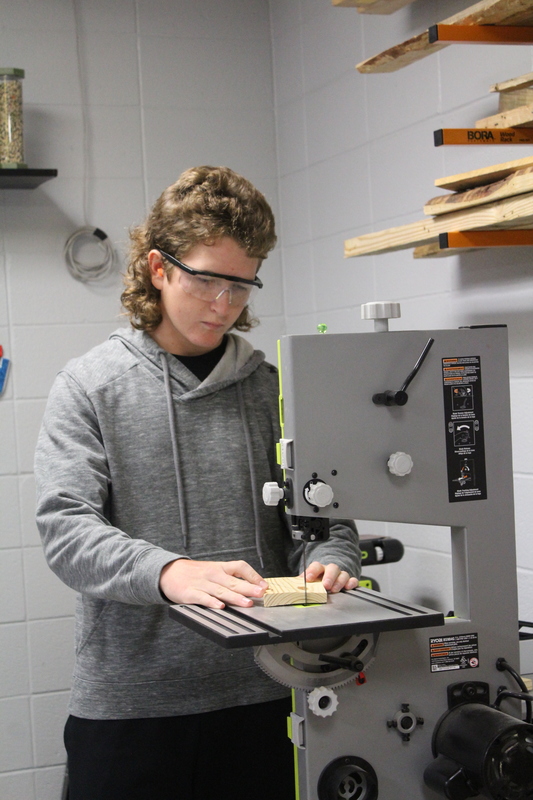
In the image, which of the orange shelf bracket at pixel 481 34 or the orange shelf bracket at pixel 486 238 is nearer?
the orange shelf bracket at pixel 481 34

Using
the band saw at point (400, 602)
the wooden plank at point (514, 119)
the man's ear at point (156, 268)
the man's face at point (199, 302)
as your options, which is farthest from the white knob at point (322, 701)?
the wooden plank at point (514, 119)

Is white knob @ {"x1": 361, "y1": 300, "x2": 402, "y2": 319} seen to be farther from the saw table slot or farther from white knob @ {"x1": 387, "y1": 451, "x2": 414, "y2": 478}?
the saw table slot

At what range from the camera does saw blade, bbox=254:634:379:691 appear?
131cm

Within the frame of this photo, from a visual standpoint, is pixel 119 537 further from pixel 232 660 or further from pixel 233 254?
pixel 233 254

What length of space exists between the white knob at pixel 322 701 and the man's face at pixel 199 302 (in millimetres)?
779

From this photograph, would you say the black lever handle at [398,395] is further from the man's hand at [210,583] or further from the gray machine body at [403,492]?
the man's hand at [210,583]

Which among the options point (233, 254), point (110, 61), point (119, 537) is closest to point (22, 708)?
point (119, 537)

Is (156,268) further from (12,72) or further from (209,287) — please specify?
(12,72)

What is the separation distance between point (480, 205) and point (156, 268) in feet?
2.25

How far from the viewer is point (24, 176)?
2.91 meters

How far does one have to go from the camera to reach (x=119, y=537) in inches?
61.2

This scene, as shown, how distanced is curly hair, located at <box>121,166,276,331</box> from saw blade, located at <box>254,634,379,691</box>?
81cm

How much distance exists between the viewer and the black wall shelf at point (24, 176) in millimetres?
2879

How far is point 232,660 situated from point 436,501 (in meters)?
0.60
